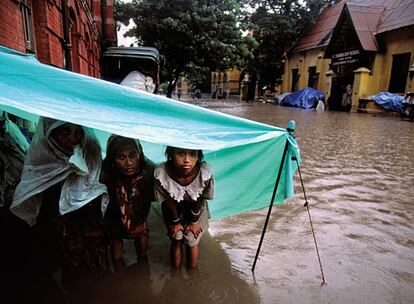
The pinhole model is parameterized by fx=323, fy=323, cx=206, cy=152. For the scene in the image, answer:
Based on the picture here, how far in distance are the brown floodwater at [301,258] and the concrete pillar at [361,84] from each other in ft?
51.1

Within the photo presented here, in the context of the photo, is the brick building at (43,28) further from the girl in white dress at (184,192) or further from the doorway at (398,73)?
the doorway at (398,73)

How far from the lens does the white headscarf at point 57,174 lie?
2111 millimetres

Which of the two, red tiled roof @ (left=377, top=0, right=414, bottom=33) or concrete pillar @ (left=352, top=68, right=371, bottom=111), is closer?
red tiled roof @ (left=377, top=0, right=414, bottom=33)

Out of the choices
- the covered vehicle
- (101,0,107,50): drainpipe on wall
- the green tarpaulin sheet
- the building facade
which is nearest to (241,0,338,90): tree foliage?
the building facade

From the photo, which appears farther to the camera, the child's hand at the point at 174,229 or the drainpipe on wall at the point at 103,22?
the drainpipe on wall at the point at 103,22

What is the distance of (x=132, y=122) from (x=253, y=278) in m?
1.55

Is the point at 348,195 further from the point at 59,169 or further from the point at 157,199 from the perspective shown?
the point at 59,169

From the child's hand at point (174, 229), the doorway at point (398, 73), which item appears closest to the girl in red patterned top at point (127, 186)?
the child's hand at point (174, 229)

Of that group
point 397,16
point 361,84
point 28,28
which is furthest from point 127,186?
point 397,16

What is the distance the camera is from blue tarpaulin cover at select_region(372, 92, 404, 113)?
52.9ft

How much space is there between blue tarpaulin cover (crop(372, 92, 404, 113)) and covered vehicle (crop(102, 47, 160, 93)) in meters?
12.1

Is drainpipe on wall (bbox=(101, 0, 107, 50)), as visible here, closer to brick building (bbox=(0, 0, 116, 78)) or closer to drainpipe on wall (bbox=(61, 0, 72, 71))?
brick building (bbox=(0, 0, 116, 78))

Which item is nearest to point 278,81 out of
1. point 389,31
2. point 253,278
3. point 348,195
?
point 389,31

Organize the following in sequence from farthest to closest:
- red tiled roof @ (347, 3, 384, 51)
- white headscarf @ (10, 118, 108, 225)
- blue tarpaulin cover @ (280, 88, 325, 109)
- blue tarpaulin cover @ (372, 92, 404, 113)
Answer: blue tarpaulin cover @ (280, 88, 325, 109) < red tiled roof @ (347, 3, 384, 51) < blue tarpaulin cover @ (372, 92, 404, 113) < white headscarf @ (10, 118, 108, 225)
